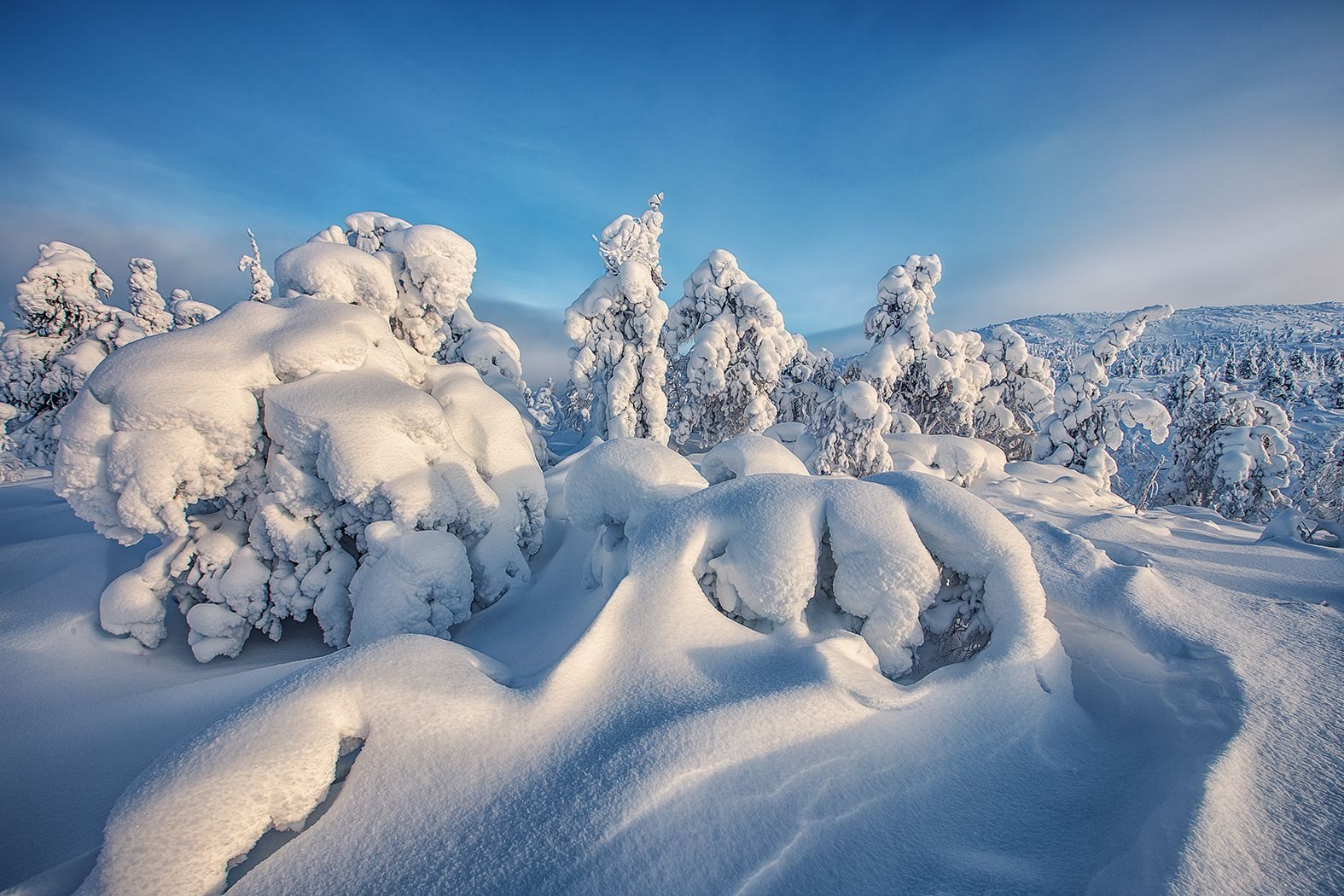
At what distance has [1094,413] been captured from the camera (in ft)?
52.9

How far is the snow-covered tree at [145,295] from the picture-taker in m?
20.6

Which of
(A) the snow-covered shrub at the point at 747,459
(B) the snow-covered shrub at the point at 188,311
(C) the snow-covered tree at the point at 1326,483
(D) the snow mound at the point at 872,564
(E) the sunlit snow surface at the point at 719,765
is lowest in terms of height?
(C) the snow-covered tree at the point at 1326,483

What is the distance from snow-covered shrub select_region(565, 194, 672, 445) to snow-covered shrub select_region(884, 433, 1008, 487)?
6.98m

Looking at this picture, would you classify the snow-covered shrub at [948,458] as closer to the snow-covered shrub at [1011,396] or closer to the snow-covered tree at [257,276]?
the snow-covered shrub at [1011,396]

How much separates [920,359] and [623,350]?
1089 centimetres

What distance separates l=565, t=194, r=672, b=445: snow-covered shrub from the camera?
50.7 ft

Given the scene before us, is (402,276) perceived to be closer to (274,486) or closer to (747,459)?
(274,486)

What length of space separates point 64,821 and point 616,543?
3936 mm

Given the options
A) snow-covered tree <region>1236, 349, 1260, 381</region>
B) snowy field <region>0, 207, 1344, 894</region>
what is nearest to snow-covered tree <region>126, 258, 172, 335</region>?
snowy field <region>0, 207, 1344, 894</region>

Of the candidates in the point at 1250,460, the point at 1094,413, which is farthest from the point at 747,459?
the point at 1250,460

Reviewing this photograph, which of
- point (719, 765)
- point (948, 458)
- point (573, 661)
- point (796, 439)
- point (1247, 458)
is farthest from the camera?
point (796, 439)

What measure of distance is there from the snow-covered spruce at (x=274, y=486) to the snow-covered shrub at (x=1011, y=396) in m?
19.4

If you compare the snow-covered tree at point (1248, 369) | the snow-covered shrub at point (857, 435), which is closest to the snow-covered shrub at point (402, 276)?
the snow-covered shrub at point (857, 435)

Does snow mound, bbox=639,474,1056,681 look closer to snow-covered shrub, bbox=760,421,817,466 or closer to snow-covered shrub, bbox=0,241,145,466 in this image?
snow-covered shrub, bbox=760,421,817,466
